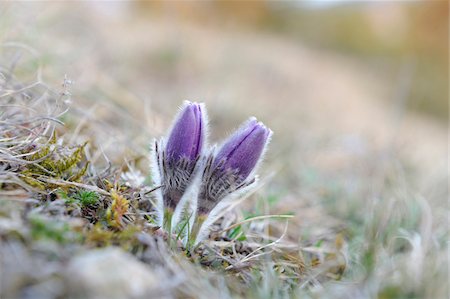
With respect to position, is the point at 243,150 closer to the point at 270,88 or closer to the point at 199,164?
the point at 199,164

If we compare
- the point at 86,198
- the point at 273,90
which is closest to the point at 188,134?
the point at 86,198

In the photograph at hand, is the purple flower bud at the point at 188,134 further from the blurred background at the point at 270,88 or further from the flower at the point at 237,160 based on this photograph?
the blurred background at the point at 270,88

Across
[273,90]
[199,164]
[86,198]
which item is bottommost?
[273,90]

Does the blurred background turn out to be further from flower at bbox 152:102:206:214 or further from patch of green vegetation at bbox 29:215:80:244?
patch of green vegetation at bbox 29:215:80:244

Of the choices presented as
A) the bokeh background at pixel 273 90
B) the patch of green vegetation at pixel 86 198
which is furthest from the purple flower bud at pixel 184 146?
the bokeh background at pixel 273 90

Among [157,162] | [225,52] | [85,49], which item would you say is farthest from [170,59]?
[157,162]

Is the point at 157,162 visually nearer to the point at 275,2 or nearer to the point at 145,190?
the point at 145,190
